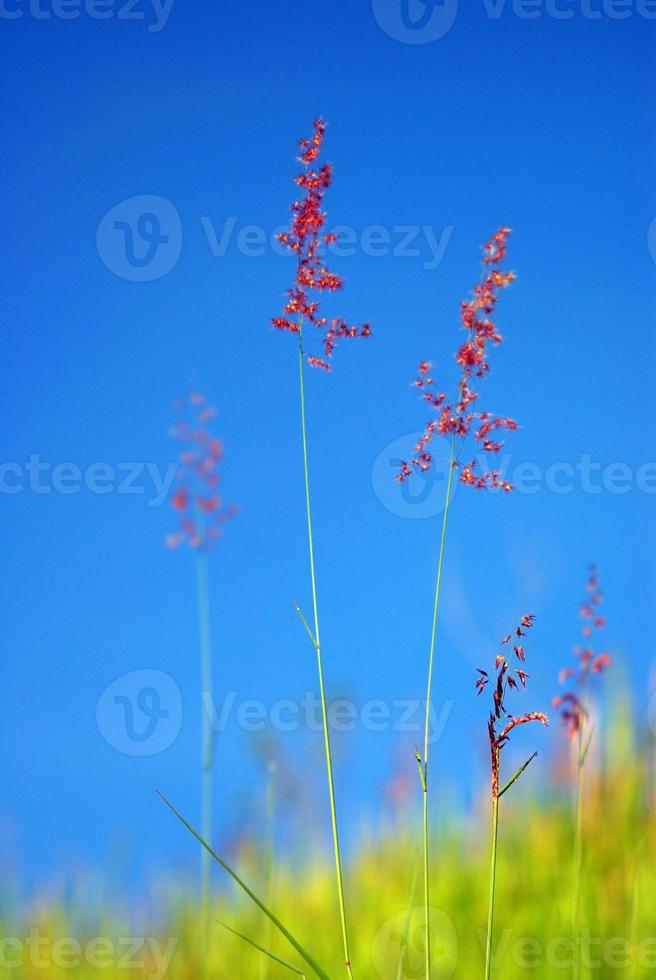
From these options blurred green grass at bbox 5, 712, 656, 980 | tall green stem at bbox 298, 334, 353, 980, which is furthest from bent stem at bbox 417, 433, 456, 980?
blurred green grass at bbox 5, 712, 656, 980

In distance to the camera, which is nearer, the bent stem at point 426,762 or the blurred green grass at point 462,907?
the bent stem at point 426,762

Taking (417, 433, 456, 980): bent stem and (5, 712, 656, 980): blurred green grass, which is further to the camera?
(5, 712, 656, 980): blurred green grass

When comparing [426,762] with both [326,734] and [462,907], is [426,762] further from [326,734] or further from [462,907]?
[462,907]

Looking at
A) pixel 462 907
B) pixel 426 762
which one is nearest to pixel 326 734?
pixel 426 762

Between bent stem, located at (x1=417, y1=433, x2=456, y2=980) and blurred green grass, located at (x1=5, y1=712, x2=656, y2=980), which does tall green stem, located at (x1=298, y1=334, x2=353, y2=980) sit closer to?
bent stem, located at (x1=417, y1=433, x2=456, y2=980)

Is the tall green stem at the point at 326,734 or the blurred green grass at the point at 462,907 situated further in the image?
the blurred green grass at the point at 462,907

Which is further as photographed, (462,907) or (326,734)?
(462,907)

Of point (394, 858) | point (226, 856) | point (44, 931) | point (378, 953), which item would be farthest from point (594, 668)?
point (44, 931)

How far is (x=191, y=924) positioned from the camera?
462 centimetres

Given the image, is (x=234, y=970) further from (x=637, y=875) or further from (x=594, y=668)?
(x=594, y=668)

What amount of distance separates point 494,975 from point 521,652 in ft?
8.57

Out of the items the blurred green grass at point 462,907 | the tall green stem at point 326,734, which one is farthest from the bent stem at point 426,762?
the blurred green grass at point 462,907

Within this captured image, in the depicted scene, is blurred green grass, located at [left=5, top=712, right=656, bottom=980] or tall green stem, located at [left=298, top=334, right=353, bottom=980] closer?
tall green stem, located at [left=298, top=334, right=353, bottom=980]

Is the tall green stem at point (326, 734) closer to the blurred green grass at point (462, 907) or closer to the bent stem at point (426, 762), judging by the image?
the bent stem at point (426, 762)
